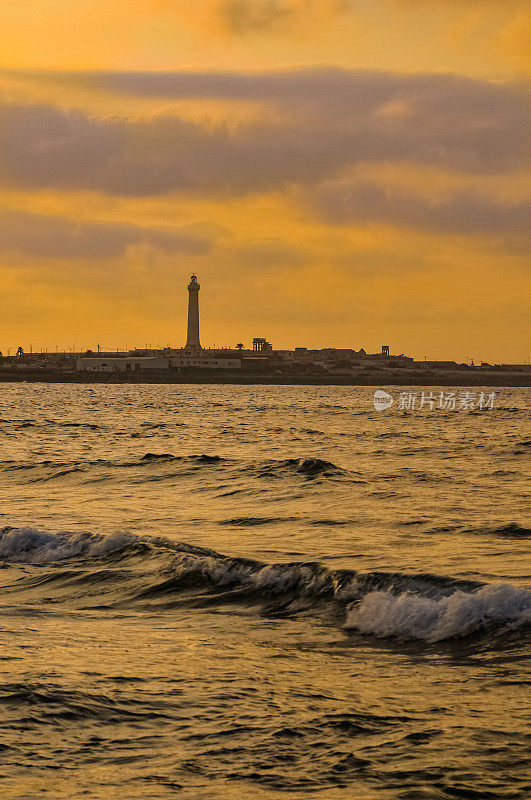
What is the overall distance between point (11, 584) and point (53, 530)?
4.43 meters

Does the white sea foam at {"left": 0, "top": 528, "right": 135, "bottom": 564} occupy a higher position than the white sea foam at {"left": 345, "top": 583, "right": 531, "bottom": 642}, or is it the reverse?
the white sea foam at {"left": 345, "top": 583, "right": 531, "bottom": 642}

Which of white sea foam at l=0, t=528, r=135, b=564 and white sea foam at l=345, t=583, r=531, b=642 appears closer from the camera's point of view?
white sea foam at l=345, t=583, r=531, b=642

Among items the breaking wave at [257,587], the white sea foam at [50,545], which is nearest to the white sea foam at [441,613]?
the breaking wave at [257,587]

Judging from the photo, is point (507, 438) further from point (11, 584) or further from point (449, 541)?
point (11, 584)

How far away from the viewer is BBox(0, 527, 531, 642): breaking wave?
11.6 metres

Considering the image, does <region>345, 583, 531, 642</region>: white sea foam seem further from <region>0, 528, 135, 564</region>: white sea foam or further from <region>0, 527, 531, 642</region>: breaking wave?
<region>0, 528, 135, 564</region>: white sea foam

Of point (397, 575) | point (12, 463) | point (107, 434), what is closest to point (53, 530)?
point (397, 575)

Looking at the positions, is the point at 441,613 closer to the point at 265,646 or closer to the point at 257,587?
the point at 265,646

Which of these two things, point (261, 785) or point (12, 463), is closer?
point (261, 785)

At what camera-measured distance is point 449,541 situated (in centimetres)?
1738

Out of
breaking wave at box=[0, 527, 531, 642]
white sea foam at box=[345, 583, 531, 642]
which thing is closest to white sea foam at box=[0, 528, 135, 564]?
breaking wave at box=[0, 527, 531, 642]

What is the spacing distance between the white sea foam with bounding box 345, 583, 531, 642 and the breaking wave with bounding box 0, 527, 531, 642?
0.04 ft

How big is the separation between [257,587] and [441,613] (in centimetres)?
317

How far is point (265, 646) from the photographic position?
35.1 feet
